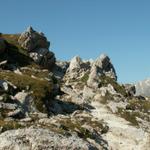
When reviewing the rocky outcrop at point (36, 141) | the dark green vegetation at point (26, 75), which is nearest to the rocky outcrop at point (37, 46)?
the dark green vegetation at point (26, 75)

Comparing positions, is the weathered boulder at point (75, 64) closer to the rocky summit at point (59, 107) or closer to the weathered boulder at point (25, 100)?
the rocky summit at point (59, 107)

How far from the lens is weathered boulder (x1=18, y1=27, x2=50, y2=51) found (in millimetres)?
119938

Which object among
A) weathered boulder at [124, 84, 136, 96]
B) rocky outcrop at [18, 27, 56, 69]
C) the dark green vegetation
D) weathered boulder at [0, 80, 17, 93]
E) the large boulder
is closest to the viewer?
weathered boulder at [0, 80, 17, 93]

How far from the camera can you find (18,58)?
111m

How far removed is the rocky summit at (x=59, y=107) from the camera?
20.7 metres

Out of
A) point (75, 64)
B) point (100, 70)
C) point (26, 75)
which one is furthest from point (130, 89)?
point (26, 75)

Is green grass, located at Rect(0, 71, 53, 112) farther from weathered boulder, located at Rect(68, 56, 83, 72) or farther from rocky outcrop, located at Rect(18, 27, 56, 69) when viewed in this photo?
weathered boulder, located at Rect(68, 56, 83, 72)

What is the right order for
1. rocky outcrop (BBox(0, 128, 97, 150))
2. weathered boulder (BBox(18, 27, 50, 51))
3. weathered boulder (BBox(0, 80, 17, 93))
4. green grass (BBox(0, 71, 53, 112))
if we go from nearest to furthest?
rocky outcrop (BBox(0, 128, 97, 150)) → weathered boulder (BBox(0, 80, 17, 93)) → green grass (BBox(0, 71, 53, 112)) → weathered boulder (BBox(18, 27, 50, 51))

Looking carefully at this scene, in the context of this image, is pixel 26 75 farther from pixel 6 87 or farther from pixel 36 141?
pixel 36 141

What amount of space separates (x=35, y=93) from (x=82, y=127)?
Result: 16.6 m

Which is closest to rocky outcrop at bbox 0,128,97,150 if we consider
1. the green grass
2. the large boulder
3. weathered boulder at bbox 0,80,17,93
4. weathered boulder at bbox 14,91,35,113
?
weathered boulder at bbox 14,91,35,113

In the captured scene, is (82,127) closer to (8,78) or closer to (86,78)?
(8,78)

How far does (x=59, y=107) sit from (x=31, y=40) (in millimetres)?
49054

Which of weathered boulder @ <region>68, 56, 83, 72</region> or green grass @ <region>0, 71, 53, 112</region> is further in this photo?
weathered boulder @ <region>68, 56, 83, 72</region>
